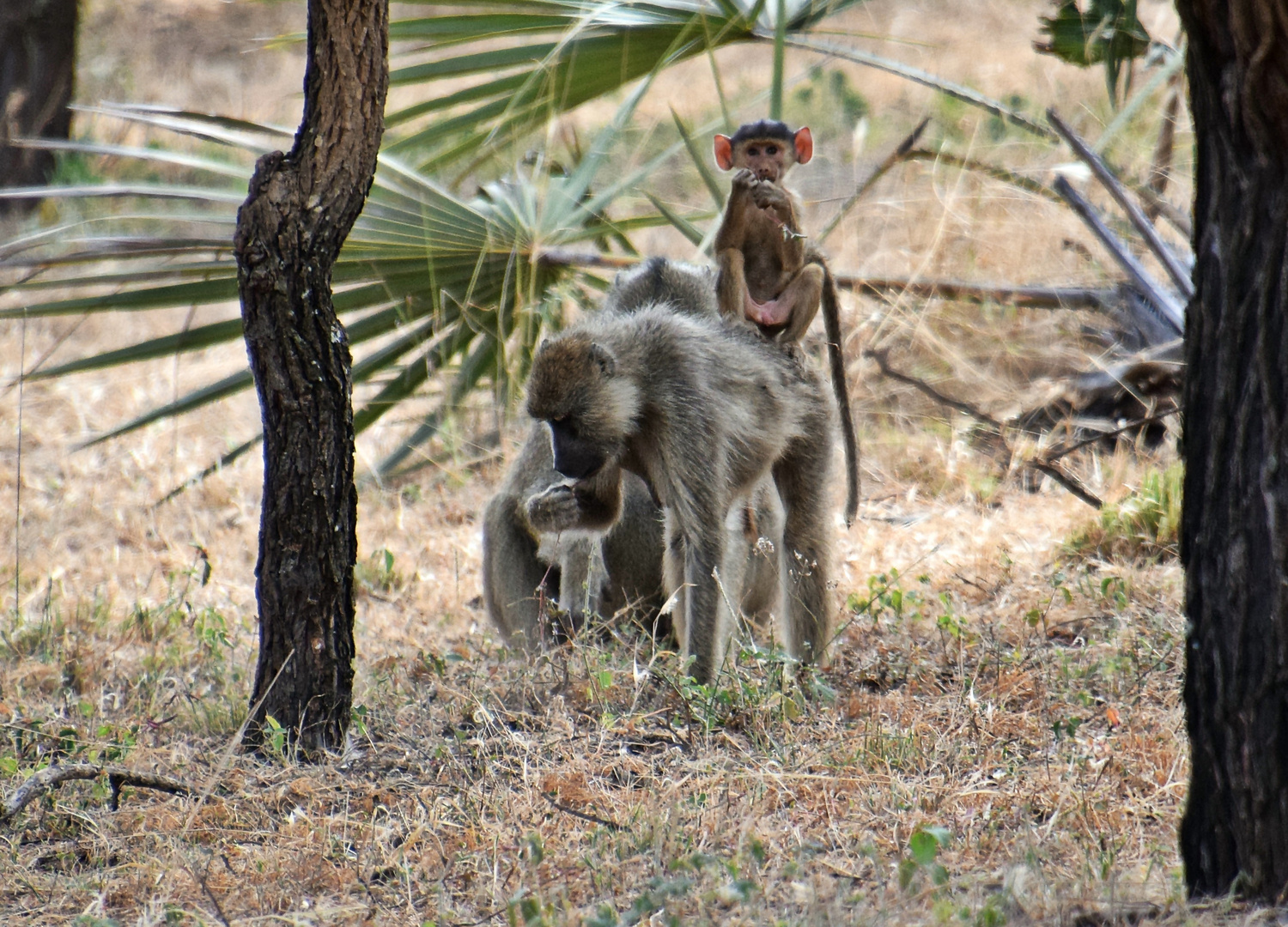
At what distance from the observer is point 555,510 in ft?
14.2

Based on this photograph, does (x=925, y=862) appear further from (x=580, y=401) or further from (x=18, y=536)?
(x=18, y=536)

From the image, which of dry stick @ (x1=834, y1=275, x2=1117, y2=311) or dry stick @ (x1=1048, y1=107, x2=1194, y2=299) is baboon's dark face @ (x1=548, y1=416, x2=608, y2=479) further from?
dry stick @ (x1=834, y1=275, x2=1117, y2=311)

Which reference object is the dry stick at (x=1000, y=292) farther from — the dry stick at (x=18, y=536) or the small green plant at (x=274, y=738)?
the small green plant at (x=274, y=738)

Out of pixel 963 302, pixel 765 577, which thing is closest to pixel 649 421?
pixel 765 577

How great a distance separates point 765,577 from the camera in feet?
16.9

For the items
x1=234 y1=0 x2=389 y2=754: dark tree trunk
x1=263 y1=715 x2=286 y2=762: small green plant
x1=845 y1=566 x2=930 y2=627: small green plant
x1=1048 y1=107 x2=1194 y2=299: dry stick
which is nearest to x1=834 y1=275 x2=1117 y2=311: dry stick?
x1=1048 y1=107 x2=1194 y2=299: dry stick

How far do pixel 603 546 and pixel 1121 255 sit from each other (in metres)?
2.64

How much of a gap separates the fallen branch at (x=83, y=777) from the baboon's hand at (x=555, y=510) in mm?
1418

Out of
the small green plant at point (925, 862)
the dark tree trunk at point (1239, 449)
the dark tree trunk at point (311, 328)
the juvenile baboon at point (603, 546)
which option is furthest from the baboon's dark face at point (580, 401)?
the dark tree trunk at point (1239, 449)

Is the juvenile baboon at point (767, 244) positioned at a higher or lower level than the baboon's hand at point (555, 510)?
higher

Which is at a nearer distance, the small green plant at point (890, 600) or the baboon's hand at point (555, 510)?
the baboon's hand at point (555, 510)

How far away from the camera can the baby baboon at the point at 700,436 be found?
4.03m

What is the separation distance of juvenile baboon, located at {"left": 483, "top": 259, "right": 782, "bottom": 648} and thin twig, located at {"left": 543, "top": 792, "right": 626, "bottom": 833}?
1.49 meters

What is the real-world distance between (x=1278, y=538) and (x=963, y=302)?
5.56 meters
